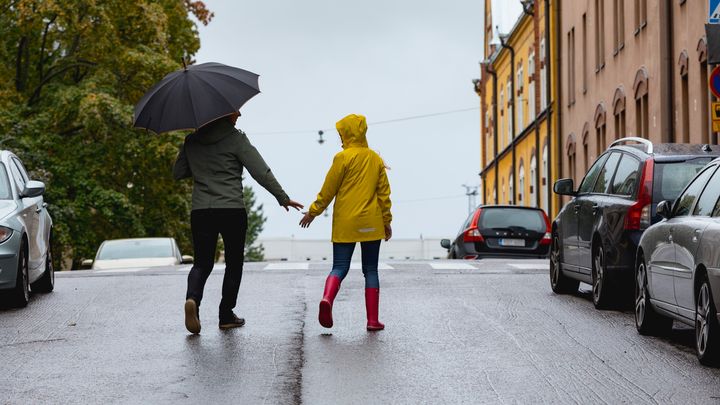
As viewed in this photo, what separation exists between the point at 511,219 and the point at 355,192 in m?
15.5

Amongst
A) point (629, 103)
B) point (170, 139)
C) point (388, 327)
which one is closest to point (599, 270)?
point (388, 327)

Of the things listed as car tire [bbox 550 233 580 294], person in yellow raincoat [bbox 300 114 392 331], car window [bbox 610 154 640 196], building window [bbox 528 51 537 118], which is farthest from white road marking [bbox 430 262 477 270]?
building window [bbox 528 51 537 118]

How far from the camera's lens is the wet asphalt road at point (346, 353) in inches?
319

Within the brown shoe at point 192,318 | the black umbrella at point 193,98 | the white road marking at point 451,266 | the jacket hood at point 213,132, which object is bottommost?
the brown shoe at point 192,318

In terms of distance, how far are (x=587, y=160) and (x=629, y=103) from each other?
688cm

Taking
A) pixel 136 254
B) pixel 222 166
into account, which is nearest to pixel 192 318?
pixel 222 166

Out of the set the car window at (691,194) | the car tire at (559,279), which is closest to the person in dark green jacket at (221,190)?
the car window at (691,194)

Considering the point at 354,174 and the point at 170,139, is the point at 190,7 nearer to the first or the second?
the point at 170,139

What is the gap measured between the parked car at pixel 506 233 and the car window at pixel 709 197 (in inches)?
627

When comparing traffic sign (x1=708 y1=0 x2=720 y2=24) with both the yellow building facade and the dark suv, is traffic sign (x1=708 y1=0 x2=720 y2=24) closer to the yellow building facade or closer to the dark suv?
the dark suv

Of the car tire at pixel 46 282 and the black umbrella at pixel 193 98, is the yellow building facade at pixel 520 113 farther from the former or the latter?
the black umbrella at pixel 193 98

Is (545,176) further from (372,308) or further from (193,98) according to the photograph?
(193,98)

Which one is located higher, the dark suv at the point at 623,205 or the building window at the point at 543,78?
the building window at the point at 543,78

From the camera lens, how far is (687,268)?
9.78 m
